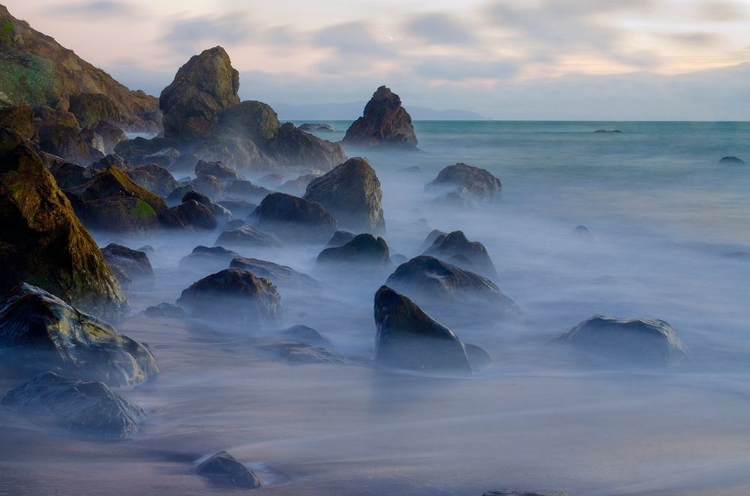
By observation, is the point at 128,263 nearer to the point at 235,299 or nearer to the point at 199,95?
the point at 235,299

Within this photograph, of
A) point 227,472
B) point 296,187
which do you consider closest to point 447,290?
point 227,472

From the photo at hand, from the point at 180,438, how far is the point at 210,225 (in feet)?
25.5

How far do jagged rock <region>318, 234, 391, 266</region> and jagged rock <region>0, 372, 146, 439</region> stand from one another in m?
5.36

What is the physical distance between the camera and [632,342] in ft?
20.8

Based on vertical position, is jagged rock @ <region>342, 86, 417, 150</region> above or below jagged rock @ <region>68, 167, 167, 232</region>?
above

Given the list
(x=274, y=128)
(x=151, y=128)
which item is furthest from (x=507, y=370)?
(x=151, y=128)

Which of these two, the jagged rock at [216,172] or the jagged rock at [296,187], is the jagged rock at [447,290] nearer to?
the jagged rock at [296,187]

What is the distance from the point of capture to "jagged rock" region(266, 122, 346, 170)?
24.8 m

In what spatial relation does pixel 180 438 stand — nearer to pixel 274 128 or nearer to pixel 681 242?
pixel 681 242

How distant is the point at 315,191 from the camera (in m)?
13.4

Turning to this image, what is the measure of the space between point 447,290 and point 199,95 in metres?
20.5

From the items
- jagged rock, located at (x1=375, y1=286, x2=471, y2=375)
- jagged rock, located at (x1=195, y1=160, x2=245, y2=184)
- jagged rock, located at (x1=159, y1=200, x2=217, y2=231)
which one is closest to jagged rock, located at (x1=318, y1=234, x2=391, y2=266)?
jagged rock, located at (x1=159, y1=200, x2=217, y2=231)

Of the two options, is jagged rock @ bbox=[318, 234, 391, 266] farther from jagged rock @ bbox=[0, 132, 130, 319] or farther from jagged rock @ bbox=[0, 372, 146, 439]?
jagged rock @ bbox=[0, 372, 146, 439]

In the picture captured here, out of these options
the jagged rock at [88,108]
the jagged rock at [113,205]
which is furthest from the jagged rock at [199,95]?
the jagged rock at [113,205]
